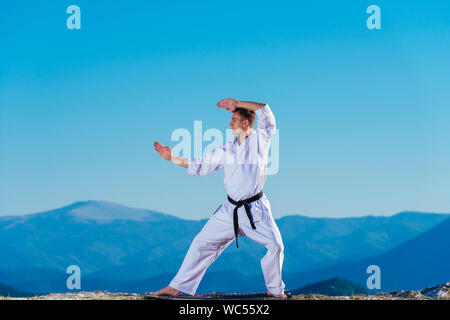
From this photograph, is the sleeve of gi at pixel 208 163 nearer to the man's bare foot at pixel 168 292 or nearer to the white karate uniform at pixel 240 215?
the white karate uniform at pixel 240 215

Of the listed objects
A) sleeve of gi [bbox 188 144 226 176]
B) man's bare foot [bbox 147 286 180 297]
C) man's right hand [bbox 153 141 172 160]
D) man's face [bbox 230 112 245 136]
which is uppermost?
man's face [bbox 230 112 245 136]

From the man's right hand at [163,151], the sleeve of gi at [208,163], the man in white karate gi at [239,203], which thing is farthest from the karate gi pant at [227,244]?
the man's right hand at [163,151]

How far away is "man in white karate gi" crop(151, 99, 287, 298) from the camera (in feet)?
22.9

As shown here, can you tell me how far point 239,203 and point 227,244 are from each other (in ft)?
2.16

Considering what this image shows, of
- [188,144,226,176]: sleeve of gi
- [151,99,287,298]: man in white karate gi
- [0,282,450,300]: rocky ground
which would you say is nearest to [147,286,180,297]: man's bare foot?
[151,99,287,298]: man in white karate gi

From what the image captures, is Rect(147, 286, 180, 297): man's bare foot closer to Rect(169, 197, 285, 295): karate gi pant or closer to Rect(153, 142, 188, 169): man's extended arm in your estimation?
Rect(169, 197, 285, 295): karate gi pant

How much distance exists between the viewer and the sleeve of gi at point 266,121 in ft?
23.2

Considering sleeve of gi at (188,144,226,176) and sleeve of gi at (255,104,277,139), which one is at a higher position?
sleeve of gi at (255,104,277,139)

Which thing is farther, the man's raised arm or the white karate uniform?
the man's raised arm

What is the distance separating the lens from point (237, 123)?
7.23 meters

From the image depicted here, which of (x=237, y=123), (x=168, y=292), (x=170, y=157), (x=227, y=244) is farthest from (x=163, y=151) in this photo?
(x=168, y=292)

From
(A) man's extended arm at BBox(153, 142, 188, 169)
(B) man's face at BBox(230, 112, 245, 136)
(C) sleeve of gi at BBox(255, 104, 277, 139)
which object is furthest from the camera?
(A) man's extended arm at BBox(153, 142, 188, 169)
